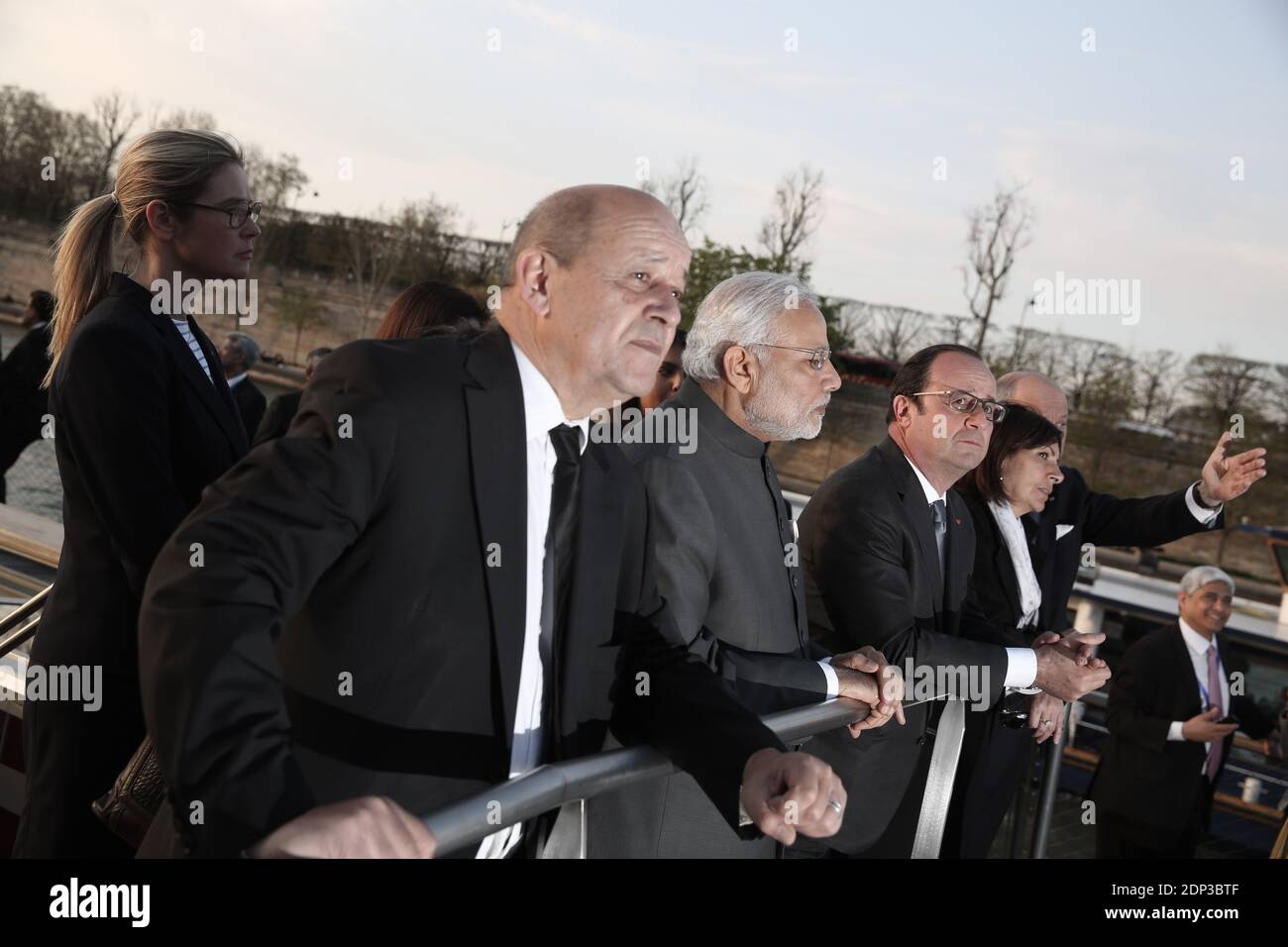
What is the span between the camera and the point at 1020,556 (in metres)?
4.47

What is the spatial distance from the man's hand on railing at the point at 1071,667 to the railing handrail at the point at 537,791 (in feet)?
6.36

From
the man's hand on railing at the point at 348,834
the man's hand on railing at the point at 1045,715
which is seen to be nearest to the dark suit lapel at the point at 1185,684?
the man's hand on railing at the point at 1045,715

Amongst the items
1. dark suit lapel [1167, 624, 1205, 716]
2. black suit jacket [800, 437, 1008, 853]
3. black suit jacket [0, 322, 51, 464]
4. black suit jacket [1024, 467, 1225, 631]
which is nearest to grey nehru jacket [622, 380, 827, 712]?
black suit jacket [800, 437, 1008, 853]

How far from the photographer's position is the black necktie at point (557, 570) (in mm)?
1877

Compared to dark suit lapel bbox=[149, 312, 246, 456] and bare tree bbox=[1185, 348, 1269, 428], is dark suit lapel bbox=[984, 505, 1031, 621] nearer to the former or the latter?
dark suit lapel bbox=[149, 312, 246, 456]

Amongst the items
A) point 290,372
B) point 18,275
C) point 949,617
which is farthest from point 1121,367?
point 18,275

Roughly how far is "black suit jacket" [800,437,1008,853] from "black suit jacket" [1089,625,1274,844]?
290 cm

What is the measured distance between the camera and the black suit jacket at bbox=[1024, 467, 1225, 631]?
4.87m

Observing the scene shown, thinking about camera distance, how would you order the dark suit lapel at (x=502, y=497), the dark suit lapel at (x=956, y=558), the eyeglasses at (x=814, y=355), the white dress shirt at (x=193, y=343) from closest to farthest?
the dark suit lapel at (x=502, y=497) → the white dress shirt at (x=193, y=343) → the eyeglasses at (x=814, y=355) → the dark suit lapel at (x=956, y=558)

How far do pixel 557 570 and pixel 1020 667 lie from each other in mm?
2046

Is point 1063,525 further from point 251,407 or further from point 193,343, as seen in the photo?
point 193,343

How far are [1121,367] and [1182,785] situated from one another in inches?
1828

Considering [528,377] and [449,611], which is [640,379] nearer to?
[528,377]

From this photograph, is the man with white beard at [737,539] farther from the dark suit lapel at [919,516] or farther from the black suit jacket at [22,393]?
the black suit jacket at [22,393]
